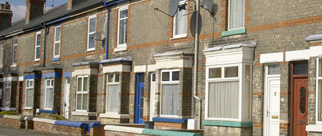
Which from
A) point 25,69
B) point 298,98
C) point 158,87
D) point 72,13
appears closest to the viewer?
point 298,98

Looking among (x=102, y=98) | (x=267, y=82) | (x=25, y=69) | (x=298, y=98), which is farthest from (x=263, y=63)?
(x=25, y=69)

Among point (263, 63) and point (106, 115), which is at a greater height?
point (263, 63)

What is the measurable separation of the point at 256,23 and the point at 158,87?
5.12 metres

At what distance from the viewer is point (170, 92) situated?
18719mm

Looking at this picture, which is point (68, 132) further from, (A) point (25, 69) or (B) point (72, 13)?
(A) point (25, 69)

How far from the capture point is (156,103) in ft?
62.7

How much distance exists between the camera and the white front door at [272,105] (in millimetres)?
14562

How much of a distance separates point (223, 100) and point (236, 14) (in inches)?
110

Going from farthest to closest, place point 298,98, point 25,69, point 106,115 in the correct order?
1. point 25,69
2. point 106,115
3. point 298,98

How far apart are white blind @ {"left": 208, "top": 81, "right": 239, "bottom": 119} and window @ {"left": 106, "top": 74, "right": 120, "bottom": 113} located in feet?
21.0

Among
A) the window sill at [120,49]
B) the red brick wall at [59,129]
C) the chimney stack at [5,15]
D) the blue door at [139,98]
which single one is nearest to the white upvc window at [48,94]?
the red brick wall at [59,129]

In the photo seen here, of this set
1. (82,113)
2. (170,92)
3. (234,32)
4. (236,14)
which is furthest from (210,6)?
(82,113)

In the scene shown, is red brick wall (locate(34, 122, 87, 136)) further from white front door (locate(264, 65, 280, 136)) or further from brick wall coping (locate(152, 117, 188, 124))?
white front door (locate(264, 65, 280, 136))

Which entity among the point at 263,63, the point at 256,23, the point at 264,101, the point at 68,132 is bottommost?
the point at 68,132
